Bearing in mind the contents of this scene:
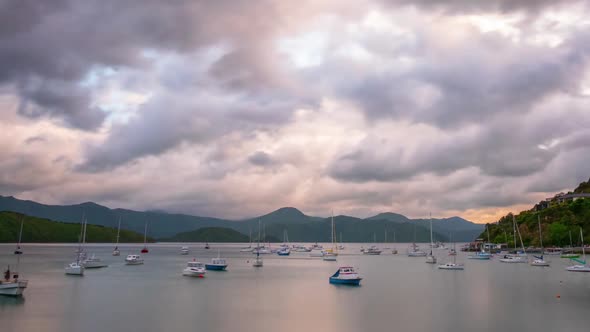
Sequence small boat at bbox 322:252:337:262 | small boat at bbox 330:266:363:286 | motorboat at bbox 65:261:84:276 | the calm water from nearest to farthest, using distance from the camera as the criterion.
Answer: the calm water < small boat at bbox 330:266:363:286 < motorboat at bbox 65:261:84:276 < small boat at bbox 322:252:337:262

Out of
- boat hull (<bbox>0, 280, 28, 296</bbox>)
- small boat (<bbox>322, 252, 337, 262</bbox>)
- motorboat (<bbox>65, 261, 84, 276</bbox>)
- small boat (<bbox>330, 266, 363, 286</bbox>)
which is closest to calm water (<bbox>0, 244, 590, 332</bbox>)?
boat hull (<bbox>0, 280, 28, 296</bbox>)

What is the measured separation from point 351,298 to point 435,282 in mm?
31216

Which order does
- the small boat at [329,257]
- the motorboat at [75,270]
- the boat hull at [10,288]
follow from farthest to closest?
the small boat at [329,257], the motorboat at [75,270], the boat hull at [10,288]

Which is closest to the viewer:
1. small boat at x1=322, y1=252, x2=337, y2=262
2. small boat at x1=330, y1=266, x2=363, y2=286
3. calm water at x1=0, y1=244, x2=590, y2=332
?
calm water at x1=0, y1=244, x2=590, y2=332

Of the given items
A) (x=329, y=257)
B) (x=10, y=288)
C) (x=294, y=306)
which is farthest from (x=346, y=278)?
(x=329, y=257)

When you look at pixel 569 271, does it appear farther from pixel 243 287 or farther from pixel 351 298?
pixel 243 287

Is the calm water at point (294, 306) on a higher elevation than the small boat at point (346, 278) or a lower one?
lower

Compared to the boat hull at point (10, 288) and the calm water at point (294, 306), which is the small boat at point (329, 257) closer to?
the calm water at point (294, 306)

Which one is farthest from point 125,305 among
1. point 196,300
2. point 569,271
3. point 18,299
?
point 569,271

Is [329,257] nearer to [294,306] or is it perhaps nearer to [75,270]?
[75,270]

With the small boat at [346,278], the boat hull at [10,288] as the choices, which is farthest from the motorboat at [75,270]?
the small boat at [346,278]

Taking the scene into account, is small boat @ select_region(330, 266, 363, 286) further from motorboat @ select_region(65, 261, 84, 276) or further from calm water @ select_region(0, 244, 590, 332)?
motorboat @ select_region(65, 261, 84, 276)

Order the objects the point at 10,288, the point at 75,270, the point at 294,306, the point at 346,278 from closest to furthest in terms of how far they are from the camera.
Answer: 1. the point at 294,306
2. the point at 10,288
3. the point at 346,278
4. the point at 75,270

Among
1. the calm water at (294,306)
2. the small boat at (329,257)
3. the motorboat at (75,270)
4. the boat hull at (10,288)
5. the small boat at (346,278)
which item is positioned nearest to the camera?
the calm water at (294,306)
